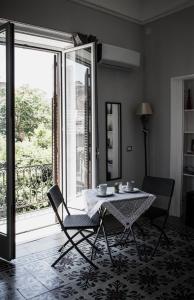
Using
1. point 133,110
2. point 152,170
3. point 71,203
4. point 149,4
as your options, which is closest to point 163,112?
point 133,110

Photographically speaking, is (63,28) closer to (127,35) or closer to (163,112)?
(127,35)

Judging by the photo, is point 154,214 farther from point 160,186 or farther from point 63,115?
point 63,115

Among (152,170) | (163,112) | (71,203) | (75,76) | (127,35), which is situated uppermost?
(127,35)

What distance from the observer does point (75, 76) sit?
4.48 metres

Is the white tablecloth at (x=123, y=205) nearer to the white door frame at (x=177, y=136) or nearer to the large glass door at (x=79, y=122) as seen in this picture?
the large glass door at (x=79, y=122)

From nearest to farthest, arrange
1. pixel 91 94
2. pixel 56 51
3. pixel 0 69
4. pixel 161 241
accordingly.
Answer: pixel 0 69
pixel 161 241
pixel 91 94
pixel 56 51

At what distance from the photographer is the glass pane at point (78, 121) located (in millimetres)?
4352

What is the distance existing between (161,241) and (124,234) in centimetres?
49

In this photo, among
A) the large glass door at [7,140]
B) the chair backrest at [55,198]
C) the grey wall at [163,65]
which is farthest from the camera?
the grey wall at [163,65]

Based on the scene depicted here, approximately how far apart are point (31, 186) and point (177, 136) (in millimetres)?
3170

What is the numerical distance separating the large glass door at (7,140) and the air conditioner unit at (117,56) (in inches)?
66.9

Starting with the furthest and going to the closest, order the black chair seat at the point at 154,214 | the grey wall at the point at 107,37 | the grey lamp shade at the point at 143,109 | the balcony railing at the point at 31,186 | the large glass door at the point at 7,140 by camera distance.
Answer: the balcony railing at the point at 31,186
the grey lamp shade at the point at 143,109
the grey wall at the point at 107,37
the black chair seat at the point at 154,214
the large glass door at the point at 7,140

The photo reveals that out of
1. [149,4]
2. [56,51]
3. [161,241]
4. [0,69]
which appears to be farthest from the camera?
[149,4]

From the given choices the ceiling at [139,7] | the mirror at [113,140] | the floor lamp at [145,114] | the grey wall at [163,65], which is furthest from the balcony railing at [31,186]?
the ceiling at [139,7]
